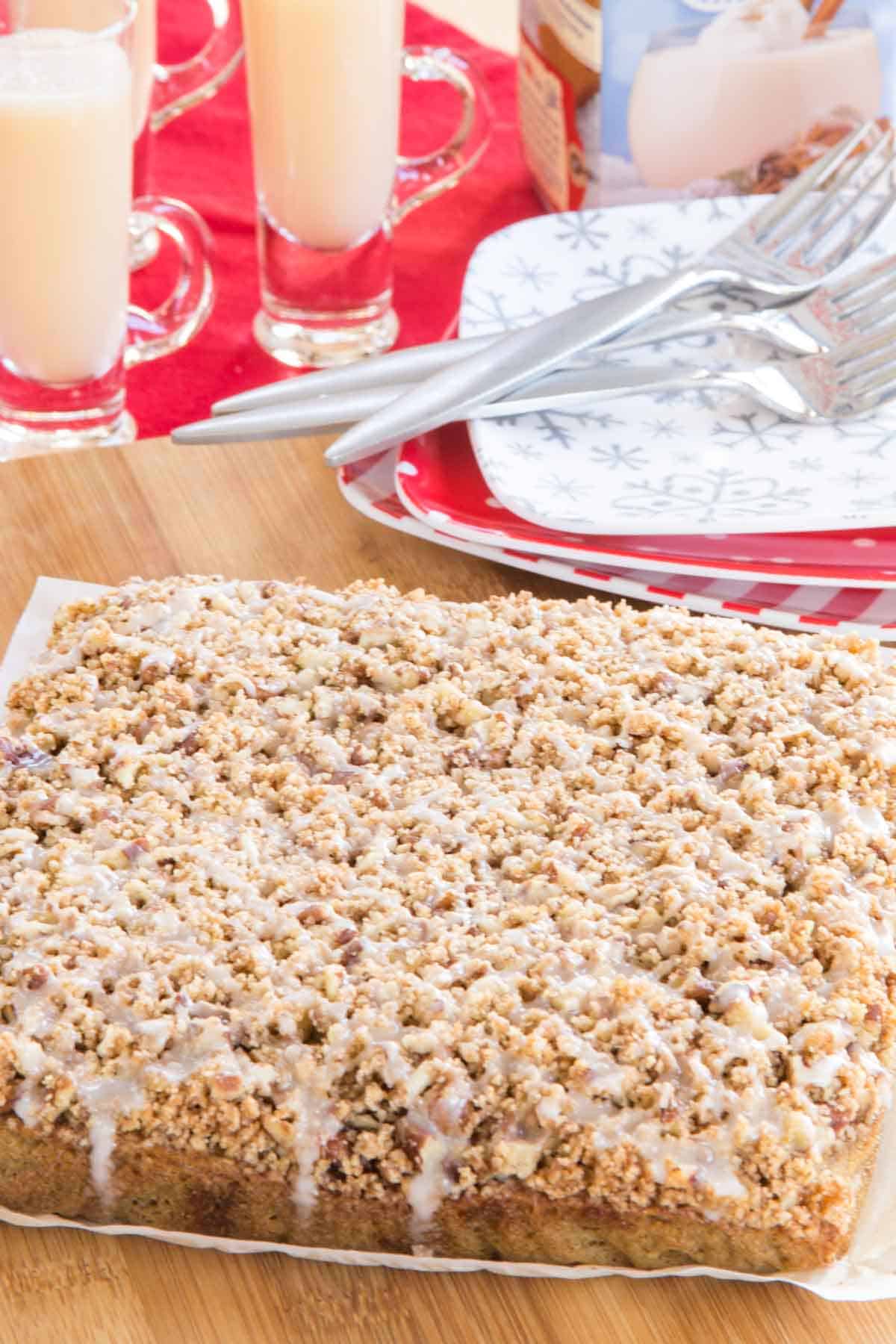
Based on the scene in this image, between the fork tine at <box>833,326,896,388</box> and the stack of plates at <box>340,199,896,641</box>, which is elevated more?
the fork tine at <box>833,326,896,388</box>

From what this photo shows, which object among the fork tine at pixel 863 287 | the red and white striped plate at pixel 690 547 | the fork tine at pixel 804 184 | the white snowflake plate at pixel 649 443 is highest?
the fork tine at pixel 804 184

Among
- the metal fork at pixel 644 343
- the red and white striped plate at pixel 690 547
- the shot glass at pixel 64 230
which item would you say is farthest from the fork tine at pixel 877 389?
the shot glass at pixel 64 230

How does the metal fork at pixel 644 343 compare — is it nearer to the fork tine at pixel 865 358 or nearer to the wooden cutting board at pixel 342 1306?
the fork tine at pixel 865 358

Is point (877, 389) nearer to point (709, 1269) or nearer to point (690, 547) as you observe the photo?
point (690, 547)

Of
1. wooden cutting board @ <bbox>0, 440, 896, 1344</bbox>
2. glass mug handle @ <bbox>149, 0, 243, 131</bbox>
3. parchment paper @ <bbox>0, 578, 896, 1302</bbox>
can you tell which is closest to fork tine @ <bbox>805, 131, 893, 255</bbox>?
glass mug handle @ <bbox>149, 0, 243, 131</bbox>

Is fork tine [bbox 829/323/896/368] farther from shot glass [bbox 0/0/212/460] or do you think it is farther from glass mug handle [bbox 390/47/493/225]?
shot glass [bbox 0/0/212/460]

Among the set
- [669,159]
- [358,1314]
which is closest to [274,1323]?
[358,1314]

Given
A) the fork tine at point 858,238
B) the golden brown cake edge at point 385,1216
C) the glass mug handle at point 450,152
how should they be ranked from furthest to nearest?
the glass mug handle at point 450,152
the fork tine at point 858,238
the golden brown cake edge at point 385,1216
